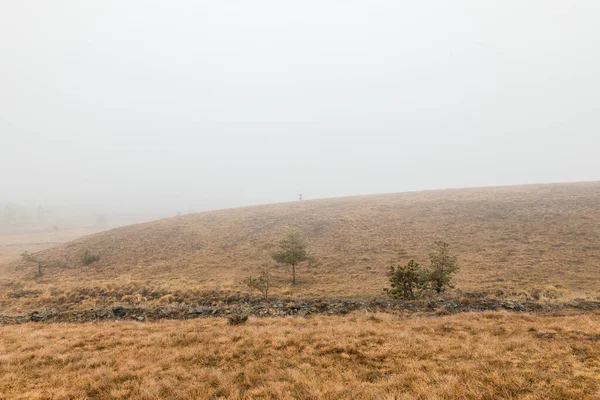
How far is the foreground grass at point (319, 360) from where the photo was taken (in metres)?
7.24

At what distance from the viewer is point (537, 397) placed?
6.29 metres

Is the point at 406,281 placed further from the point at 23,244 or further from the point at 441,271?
the point at 23,244

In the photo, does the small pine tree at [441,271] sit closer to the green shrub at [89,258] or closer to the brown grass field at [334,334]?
the brown grass field at [334,334]

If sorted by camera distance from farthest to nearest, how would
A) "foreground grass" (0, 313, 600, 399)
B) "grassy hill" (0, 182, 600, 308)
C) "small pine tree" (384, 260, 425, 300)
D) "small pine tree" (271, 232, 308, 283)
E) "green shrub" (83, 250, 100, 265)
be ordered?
"green shrub" (83, 250, 100, 265)
"small pine tree" (271, 232, 308, 283)
"grassy hill" (0, 182, 600, 308)
"small pine tree" (384, 260, 425, 300)
"foreground grass" (0, 313, 600, 399)

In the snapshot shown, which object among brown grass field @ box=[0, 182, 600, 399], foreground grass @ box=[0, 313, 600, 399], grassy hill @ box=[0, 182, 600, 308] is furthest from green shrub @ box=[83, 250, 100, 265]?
foreground grass @ box=[0, 313, 600, 399]

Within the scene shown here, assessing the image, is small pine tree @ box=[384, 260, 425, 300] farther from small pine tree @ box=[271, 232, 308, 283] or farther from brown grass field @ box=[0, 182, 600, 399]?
small pine tree @ box=[271, 232, 308, 283]

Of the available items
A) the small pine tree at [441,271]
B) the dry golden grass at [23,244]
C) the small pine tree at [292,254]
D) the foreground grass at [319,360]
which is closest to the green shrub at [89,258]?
the dry golden grass at [23,244]

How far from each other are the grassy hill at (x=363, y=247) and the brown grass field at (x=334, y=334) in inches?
10.6

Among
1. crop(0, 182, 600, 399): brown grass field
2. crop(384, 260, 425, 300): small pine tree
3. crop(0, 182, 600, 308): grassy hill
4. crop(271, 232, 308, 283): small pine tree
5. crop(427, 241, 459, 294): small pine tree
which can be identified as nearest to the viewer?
crop(0, 182, 600, 399): brown grass field

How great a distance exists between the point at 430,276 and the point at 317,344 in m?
11.3

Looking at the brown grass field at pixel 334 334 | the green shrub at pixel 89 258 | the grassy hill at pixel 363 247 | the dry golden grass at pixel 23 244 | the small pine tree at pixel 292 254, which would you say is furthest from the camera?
the dry golden grass at pixel 23 244

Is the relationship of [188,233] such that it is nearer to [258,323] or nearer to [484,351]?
[258,323]

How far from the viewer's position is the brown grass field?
7.56 meters

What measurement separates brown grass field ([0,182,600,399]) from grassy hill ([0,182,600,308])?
27 centimetres
